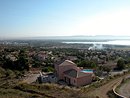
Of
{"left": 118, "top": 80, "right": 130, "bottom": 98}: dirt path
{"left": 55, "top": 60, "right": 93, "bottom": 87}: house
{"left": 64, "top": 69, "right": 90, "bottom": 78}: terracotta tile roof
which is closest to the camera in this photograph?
{"left": 118, "top": 80, "right": 130, "bottom": 98}: dirt path

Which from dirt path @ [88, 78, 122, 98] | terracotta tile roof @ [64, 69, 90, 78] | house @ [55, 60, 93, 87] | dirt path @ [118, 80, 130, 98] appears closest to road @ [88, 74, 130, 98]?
dirt path @ [88, 78, 122, 98]

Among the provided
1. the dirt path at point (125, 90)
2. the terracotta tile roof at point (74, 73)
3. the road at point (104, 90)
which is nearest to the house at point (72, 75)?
the terracotta tile roof at point (74, 73)

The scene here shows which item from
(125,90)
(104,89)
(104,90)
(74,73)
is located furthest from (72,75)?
(125,90)

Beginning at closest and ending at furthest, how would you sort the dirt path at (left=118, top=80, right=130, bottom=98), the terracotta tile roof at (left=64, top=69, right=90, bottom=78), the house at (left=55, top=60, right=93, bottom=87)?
1. the dirt path at (left=118, top=80, right=130, bottom=98)
2. the house at (left=55, top=60, right=93, bottom=87)
3. the terracotta tile roof at (left=64, top=69, right=90, bottom=78)

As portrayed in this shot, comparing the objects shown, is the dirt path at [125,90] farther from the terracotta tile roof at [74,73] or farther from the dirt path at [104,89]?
the terracotta tile roof at [74,73]

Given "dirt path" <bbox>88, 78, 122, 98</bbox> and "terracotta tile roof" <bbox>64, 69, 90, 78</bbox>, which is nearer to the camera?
"dirt path" <bbox>88, 78, 122, 98</bbox>

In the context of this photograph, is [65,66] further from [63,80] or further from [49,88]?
[49,88]

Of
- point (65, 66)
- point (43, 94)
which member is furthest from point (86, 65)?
point (43, 94)

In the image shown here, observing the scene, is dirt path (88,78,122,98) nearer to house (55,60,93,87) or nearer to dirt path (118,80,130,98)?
dirt path (118,80,130,98)

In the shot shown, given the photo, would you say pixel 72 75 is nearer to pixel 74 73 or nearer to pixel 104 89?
pixel 74 73
